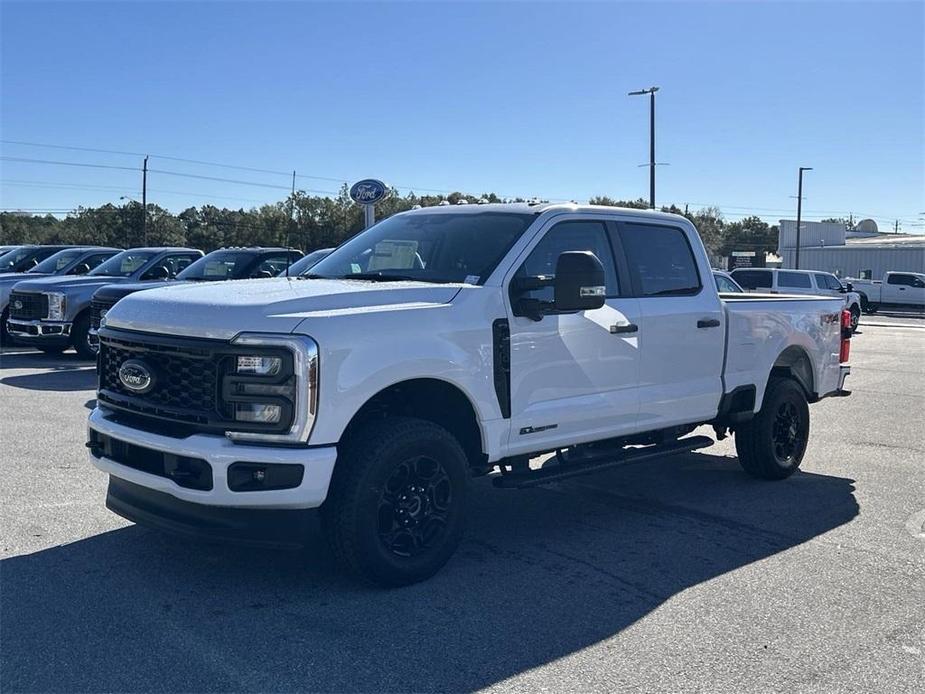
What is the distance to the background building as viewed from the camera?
2201 inches

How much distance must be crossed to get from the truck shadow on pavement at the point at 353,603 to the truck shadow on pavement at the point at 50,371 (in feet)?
22.3

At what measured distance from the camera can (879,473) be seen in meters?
7.81

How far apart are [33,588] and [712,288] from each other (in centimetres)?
485

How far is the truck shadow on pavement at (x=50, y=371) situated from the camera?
1159 cm

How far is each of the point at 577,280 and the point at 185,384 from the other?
7.09ft

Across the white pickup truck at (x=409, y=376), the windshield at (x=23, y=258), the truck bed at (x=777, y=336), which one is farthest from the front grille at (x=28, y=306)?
the truck bed at (x=777, y=336)

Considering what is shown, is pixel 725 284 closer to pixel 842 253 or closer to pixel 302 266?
pixel 302 266

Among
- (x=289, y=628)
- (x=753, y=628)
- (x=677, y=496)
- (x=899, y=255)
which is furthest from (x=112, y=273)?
(x=899, y=255)

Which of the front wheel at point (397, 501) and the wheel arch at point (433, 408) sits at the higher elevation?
the wheel arch at point (433, 408)

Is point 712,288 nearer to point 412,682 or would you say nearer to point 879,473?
point 879,473

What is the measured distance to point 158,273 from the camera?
14.8 metres

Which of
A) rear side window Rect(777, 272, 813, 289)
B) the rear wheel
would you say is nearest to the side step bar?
the rear wheel

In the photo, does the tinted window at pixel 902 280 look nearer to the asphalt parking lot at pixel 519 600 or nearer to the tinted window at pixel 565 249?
the asphalt parking lot at pixel 519 600

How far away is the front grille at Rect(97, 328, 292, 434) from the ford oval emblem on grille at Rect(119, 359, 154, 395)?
1 centimetres
